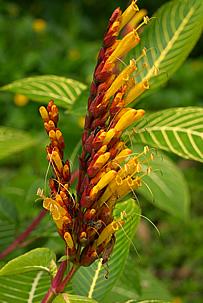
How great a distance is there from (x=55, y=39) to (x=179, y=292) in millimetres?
2457

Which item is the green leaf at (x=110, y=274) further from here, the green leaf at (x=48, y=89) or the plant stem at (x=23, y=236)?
the green leaf at (x=48, y=89)

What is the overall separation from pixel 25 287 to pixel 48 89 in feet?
1.62

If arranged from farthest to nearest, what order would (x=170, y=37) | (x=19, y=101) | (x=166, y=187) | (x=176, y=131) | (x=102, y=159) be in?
(x=19, y=101) → (x=166, y=187) → (x=170, y=37) → (x=176, y=131) → (x=102, y=159)

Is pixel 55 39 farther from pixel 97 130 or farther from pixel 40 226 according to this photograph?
pixel 97 130

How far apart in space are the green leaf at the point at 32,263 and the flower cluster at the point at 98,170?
7 cm

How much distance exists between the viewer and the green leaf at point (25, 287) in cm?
112

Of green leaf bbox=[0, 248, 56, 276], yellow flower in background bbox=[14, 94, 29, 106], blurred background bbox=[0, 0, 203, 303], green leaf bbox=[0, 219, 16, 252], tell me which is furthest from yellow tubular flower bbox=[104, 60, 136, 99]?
yellow flower in background bbox=[14, 94, 29, 106]

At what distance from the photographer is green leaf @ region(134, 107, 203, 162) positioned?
4.08ft

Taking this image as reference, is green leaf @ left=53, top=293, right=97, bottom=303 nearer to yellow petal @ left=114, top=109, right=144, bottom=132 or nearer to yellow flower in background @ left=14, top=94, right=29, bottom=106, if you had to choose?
yellow petal @ left=114, top=109, right=144, bottom=132

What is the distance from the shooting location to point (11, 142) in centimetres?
→ 133

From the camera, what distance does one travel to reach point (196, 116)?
1279mm

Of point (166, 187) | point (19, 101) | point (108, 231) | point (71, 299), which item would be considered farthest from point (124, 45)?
point (19, 101)

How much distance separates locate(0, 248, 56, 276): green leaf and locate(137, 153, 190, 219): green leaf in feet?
1.65

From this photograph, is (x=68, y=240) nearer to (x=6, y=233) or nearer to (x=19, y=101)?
(x=6, y=233)
